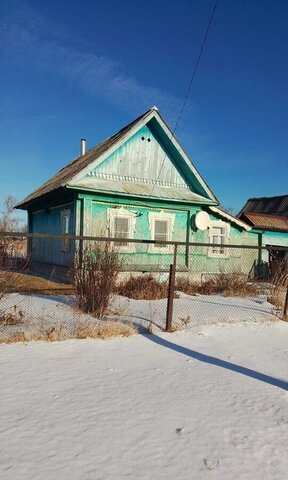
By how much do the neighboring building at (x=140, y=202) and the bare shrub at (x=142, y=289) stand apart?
2.20m

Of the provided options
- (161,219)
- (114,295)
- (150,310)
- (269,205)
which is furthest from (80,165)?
(269,205)

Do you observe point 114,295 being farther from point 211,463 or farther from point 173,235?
point 173,235

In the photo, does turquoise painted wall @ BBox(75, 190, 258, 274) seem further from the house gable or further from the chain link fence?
the house gable

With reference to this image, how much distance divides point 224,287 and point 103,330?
658 centimetres

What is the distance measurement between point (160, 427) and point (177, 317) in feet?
14.2

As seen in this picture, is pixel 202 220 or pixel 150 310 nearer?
pixel 150 310

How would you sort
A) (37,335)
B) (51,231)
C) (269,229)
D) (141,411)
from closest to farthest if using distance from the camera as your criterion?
(141,411), (37,335), (51,231), (269,229)

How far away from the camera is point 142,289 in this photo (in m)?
9.80

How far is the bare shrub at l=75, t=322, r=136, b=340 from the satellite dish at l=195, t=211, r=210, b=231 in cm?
841

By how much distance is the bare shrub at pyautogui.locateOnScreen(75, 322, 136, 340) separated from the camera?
582cm

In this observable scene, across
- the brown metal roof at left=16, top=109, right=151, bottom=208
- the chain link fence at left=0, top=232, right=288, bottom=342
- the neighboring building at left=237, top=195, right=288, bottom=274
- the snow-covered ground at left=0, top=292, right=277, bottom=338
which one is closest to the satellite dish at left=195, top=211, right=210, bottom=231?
the chain link fence at left=0, top=232, right=288, bottom=342

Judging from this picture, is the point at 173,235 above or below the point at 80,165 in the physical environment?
below

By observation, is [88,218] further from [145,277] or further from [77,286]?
[77,286]

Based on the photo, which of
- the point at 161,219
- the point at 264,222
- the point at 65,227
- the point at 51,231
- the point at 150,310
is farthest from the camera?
the point at 264,222
